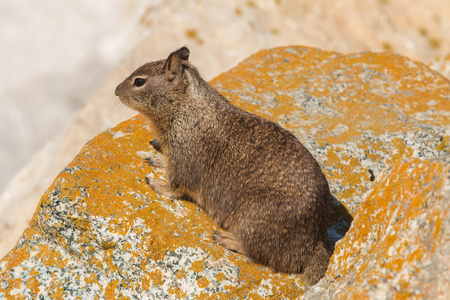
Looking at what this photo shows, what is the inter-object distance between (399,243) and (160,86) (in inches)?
176

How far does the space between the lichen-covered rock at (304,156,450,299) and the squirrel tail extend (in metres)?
0.59

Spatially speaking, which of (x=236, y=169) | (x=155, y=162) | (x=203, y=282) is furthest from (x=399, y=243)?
(x=155, y=162)

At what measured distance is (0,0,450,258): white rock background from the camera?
1869cm

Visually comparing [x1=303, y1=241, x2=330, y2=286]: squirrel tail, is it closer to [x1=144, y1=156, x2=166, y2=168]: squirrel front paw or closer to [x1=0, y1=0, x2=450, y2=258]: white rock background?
[x1=144, y1=156, x2=166, y2=168]: squirrel front paw

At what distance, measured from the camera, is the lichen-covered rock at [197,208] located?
5.88 m

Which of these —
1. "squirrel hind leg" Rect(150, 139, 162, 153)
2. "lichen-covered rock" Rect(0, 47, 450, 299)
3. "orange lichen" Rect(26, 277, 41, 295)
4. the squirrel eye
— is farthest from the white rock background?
"orange lichen" Rect(26, 277, 41, 295)

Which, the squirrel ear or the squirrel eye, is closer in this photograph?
the squirrel ear

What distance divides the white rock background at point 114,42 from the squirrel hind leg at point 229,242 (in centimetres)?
1114

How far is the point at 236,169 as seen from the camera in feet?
22.4

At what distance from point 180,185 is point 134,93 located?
5.83ft

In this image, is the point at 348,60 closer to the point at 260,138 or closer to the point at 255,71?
the point at 255,71

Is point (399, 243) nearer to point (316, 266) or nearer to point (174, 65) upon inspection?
point (316, 266)

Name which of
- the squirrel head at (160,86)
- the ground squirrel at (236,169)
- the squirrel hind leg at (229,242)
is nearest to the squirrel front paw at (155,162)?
the ground squirrel at (236,169)

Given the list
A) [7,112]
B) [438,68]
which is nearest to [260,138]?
[438,68]
